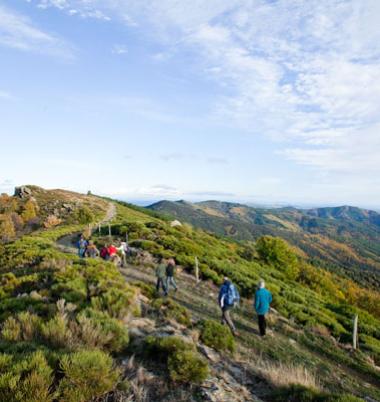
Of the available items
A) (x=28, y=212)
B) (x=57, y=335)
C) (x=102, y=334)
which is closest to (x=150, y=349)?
(x=102, y=334)

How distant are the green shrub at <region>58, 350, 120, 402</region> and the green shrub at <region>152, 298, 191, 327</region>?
16.4 ft

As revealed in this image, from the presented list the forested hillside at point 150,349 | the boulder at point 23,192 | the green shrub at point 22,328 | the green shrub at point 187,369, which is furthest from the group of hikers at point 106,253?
the boulder at point 23,192

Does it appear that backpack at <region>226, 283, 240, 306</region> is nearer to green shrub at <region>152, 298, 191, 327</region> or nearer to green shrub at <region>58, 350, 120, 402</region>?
green shrub at <region>152, 298, 191, 327</region>

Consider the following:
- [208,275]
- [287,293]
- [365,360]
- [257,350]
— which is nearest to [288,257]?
[287,293]

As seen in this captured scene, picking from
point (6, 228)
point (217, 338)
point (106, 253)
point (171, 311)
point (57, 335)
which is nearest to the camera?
Result: point (57, 335)

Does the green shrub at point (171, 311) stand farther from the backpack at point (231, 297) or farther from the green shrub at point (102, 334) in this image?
the green shrub at point (102, 334)

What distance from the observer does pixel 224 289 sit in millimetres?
11164

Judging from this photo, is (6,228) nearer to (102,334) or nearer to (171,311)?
(171,311)

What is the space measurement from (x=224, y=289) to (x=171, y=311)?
209 cm

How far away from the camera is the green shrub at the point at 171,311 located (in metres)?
9.89

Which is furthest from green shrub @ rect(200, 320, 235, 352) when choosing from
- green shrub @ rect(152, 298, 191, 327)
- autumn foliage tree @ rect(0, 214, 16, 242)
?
autumn foliage tree @ rect(0, 214, 16, 242)

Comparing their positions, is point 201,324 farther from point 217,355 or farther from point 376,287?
point 376,287

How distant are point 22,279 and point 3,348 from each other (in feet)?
23.4

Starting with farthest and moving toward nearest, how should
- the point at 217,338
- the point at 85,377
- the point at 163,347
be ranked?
the point at 217,338, the point at 163,347, the point at 85,377
